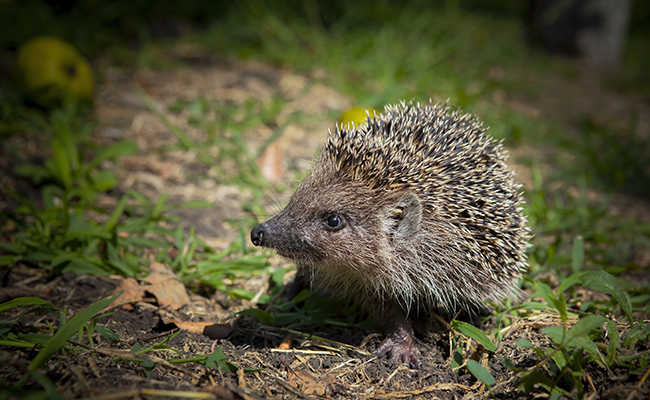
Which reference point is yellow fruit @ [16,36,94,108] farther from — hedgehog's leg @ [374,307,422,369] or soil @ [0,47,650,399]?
hedgehog's leg @ [374,307,422,369]

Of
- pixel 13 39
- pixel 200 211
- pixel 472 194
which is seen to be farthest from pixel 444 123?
pixel 13 39

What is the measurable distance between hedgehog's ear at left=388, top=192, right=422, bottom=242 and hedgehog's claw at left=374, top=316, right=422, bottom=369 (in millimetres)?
676

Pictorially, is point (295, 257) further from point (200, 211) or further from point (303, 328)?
point (200, 211)

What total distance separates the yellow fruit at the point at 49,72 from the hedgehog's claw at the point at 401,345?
543 cm

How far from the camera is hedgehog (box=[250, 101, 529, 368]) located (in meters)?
3.47

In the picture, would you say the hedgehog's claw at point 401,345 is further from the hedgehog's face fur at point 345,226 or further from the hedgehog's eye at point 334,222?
the hedgehog's eye at point 334,222

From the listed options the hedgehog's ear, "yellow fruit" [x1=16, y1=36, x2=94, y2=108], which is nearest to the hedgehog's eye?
the hedgehog's ear

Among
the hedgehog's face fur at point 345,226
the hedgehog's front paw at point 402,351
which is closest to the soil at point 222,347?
the hedgehog's front paw at point 402,351

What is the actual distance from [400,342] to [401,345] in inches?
0.9

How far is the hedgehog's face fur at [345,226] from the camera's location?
11.3ft

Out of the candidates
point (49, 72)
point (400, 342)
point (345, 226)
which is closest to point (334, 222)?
point (345, 226)

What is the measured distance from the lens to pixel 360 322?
386 centimetres

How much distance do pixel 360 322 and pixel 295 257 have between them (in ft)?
2.85

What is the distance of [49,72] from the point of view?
20.1 ft
